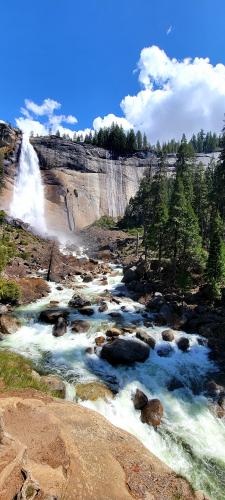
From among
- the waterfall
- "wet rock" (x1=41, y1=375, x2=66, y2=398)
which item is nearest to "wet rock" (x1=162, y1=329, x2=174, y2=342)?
"wet rock" (x1=41, y1=375, x2=66, y2=398)

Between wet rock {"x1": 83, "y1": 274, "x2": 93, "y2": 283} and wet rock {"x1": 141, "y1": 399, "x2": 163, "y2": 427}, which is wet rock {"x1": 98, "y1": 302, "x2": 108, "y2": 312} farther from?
wet rock {"x1": 141, "y1": 399, "x2": 163, "y2": 427}

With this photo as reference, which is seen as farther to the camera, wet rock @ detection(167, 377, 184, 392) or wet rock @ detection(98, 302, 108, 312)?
wet rock @ detection(98, 302, 108, 312)

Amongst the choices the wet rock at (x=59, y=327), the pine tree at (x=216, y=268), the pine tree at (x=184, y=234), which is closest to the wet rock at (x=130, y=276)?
the pine tree at (x=184, y=234)

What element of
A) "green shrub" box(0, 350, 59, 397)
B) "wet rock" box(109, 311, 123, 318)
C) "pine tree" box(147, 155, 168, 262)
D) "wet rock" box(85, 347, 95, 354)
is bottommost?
"wet rock" box(109, 311, 123, 318)

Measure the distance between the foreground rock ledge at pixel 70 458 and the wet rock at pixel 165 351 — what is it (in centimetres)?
998

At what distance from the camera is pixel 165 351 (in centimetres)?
2492

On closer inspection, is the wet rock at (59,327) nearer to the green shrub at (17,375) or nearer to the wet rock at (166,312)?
the green shrub at (17,375)

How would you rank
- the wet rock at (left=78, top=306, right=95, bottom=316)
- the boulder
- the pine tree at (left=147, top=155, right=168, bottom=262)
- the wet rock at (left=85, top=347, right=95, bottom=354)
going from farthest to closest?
the pine tree at (left=147, top=155, right=168, bottom=262)
the wet rock at (left=78, top=306, right=95, bottom=316)
the boulder
the wet rock at (left=85, top=347, right=95, bottom=354)

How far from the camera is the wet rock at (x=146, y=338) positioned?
25391mm

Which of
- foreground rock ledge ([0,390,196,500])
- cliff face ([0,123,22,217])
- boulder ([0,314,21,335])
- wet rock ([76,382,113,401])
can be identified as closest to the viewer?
foreground rock ledge ([0,390,196,500])

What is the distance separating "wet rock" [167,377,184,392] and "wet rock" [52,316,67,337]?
8.89 meters

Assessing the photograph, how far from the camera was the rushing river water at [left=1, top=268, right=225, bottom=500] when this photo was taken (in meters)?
15.6

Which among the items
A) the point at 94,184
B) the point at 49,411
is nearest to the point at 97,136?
the point at 94,184

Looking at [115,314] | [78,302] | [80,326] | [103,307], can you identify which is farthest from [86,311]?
[80,326]
